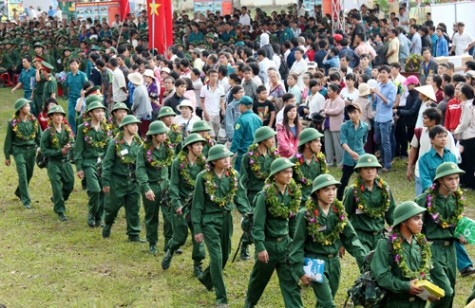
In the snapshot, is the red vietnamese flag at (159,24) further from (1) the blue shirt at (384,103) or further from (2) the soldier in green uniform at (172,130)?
(2) the soldier in green uniform at (172,130)

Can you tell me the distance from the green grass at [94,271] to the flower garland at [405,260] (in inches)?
86.1

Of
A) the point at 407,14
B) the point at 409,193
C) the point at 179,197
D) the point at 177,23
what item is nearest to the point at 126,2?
the point at 177,23

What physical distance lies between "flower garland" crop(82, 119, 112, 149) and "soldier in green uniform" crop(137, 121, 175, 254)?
1.75 metres

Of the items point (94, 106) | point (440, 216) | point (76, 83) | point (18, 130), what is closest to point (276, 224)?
point (440, 216)

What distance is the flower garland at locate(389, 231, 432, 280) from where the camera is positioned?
24.9 feet

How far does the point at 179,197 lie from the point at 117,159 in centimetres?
213

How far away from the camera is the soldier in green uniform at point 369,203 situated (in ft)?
30.3

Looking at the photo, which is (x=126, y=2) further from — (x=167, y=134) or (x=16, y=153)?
(x=167, y=134)

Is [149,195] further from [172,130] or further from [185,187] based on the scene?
[172,130]

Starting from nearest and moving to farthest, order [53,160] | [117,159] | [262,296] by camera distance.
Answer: [262,296]
[117,159]
[53,160]

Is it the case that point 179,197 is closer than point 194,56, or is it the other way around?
point 179,197

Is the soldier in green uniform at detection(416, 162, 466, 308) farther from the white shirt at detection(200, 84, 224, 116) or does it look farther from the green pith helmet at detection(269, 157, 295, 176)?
the white shirt at detection(200, 84, 224, 116)

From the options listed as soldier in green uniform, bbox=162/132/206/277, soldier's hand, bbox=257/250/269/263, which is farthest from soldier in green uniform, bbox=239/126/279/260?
soldier's hand, bbox=257/250/269/263

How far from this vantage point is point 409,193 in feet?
47.9
